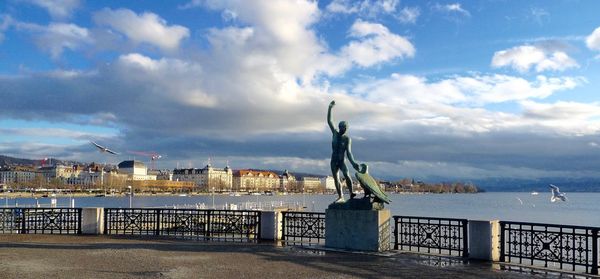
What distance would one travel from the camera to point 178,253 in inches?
582

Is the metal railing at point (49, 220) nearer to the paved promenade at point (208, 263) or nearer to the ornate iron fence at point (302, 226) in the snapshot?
the paved promenade at point (208, 263)

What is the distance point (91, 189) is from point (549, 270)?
193m

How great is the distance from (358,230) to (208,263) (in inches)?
180

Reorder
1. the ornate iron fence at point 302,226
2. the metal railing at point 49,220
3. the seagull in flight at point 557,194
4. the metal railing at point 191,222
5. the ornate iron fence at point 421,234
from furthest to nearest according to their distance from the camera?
the seagull in flight at point 557,194, the metal railing at point 49,220, the metal railing at point 191,222, the ornate iron fence at point 302,226, the ornate iron fence at point 421,234

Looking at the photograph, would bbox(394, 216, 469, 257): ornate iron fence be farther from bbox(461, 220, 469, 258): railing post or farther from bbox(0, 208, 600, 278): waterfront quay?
bbox(461, 220, 469, 258): railing post

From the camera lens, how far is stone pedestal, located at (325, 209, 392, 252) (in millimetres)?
15023

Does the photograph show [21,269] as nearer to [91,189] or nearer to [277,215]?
[277,215]

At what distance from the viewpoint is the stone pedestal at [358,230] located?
49.3 feet

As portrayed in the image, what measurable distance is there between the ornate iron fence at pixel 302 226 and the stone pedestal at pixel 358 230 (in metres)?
2.20

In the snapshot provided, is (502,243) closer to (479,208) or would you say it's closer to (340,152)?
(340,152)

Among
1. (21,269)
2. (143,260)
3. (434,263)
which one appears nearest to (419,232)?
(434,263)

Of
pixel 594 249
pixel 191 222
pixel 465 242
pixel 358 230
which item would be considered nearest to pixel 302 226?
pixel 358 230

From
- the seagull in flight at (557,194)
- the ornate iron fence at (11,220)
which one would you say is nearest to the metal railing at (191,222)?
the ornate iron fence at (11,220)

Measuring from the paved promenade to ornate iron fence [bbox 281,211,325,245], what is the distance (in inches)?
68.9
